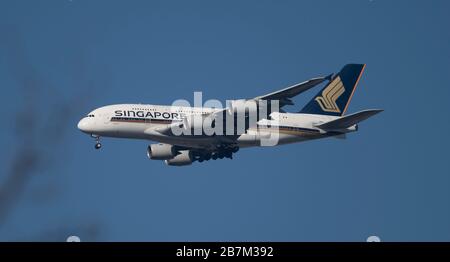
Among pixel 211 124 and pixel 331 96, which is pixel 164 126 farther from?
pixel 331 96

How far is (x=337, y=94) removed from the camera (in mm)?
66750

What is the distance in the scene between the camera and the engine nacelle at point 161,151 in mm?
63344

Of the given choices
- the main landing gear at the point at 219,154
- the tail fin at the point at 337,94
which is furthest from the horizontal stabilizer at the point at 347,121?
the main landing gear at the point at 219,154

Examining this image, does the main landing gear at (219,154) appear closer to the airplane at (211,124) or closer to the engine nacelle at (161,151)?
the airplane at (211,124)

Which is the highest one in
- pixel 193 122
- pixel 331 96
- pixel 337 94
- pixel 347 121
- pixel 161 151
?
pixel 337 94

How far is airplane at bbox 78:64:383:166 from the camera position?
58.3 metres

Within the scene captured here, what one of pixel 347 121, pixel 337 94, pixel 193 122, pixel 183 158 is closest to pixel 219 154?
pixel 183 158

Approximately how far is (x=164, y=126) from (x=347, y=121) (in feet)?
42.5

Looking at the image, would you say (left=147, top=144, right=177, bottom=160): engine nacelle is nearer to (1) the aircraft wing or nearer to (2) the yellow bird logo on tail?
(1) the aircraft wing

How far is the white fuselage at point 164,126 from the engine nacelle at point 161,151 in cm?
270
